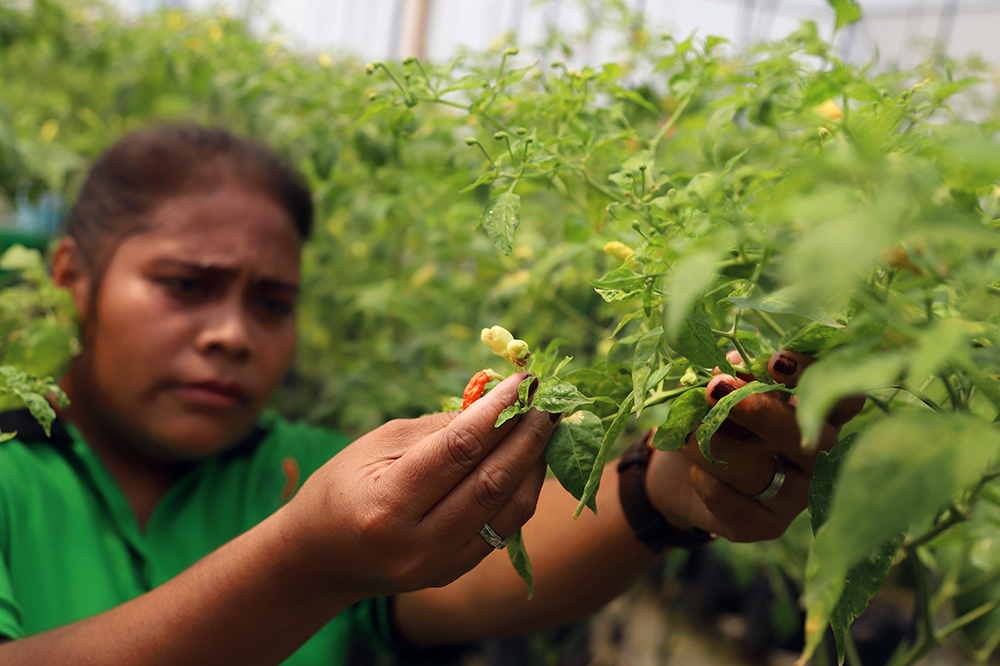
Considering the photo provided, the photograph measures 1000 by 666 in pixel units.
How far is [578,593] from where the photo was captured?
705mm

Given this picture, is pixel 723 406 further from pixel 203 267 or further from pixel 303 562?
pixel 203 267

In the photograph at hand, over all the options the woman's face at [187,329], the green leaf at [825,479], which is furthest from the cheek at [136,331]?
the green leaf at [825,479]

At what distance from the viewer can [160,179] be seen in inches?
35.5

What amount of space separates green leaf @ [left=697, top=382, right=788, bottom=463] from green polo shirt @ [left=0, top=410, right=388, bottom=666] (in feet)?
1.93

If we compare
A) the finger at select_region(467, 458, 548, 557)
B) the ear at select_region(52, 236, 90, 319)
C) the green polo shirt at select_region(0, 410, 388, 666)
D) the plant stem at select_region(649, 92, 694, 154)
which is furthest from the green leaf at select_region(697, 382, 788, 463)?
the ear at select_region(52, 236, 90, 319)

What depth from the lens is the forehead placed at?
82 cm

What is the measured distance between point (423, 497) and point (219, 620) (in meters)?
0.21

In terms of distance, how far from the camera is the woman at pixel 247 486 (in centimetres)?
43

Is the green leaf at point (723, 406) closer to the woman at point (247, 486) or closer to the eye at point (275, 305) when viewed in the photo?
the woman at point (247, 486)

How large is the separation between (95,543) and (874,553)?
79cm

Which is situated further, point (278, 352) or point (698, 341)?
point (278, 352)

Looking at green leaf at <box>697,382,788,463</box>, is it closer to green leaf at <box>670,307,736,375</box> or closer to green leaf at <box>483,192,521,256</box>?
green leaf at <box>670,307,736,375</box>

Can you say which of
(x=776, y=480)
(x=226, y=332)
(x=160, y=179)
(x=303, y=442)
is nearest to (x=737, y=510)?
(x=776, y=480)

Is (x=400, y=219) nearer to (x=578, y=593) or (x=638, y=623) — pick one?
(x=578, y=593)
